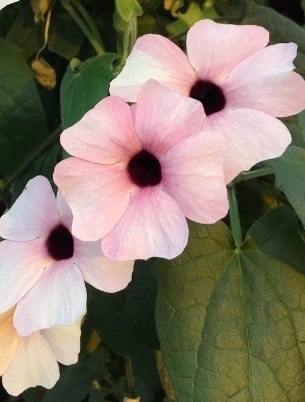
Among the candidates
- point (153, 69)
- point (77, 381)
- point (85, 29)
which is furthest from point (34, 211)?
point (77, 381)

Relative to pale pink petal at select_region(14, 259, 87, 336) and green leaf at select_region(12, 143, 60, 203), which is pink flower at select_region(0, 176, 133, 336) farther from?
green leaf at select_region(12, 143, 60, 203)

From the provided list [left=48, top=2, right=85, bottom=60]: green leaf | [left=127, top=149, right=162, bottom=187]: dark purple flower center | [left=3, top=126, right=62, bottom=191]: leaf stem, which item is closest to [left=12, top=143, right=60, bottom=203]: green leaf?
[left=3, top=126, right=62, bottom=191]: leaf stem

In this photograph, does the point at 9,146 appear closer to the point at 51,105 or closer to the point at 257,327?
the point at 51,105

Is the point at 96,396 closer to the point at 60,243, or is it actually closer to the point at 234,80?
the point at 60,243

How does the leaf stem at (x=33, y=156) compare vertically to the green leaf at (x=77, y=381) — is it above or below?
above

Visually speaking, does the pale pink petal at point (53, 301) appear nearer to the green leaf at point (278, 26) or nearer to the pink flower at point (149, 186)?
the pink flower at point (149, 186)

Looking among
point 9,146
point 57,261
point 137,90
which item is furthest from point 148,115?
point 9,146

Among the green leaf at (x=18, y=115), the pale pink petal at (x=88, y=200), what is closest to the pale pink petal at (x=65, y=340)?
the pale pink petal at (x=88, y=200)
